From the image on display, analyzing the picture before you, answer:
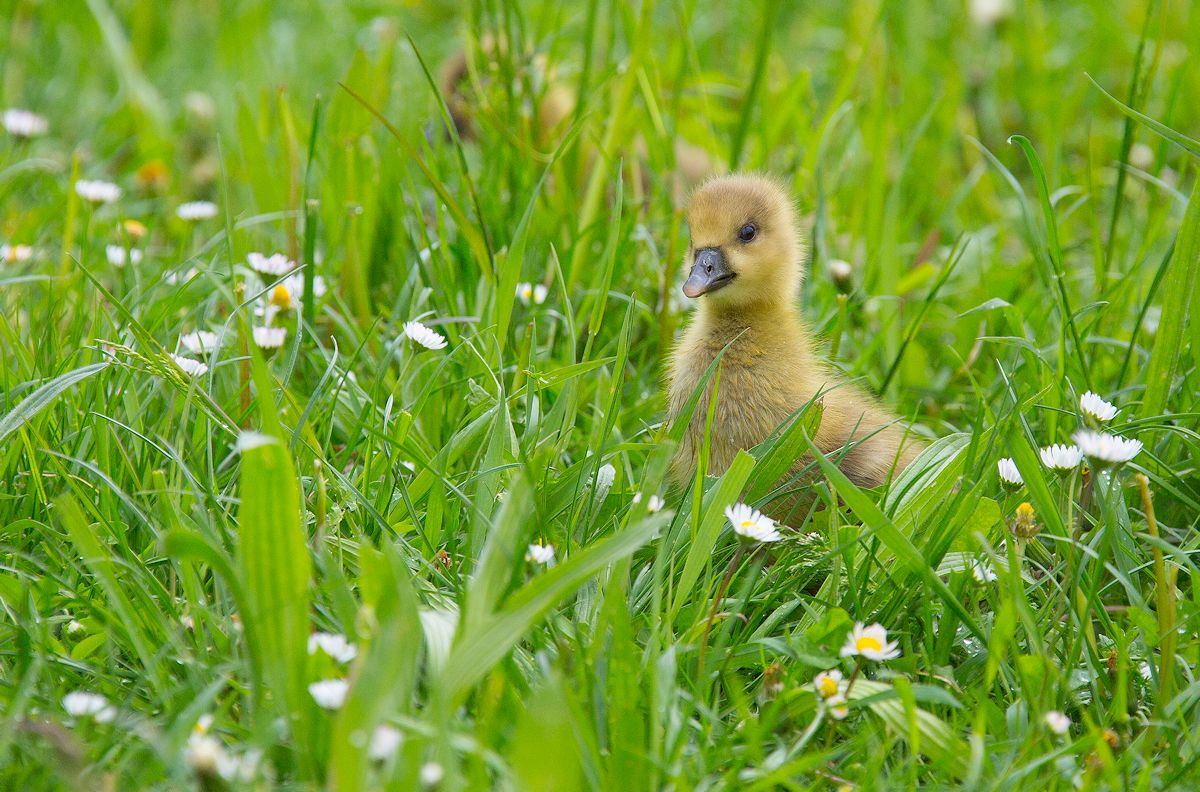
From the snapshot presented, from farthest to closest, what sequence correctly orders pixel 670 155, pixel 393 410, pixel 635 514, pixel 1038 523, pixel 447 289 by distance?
pixel 670 155 < pixel 447 289 < pixel 393 410 < pixel 1038 523 < pixel 635 514

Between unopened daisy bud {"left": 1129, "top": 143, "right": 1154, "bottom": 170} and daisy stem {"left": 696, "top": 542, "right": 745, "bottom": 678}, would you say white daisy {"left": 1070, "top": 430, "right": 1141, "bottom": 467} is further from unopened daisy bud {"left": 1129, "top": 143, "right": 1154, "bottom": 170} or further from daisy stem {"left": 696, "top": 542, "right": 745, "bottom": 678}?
unopened daisy bud {"left": 1129, "top": 143, "right": 1154, "bottom": 170}

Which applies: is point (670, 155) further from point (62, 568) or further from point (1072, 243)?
point (62, 568)

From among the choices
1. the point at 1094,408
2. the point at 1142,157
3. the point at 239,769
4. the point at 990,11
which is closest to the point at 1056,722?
the point at 1094,408

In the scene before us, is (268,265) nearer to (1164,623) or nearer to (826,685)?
(826,685)

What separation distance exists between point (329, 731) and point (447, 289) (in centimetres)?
152

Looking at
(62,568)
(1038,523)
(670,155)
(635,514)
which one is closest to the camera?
(635,514)

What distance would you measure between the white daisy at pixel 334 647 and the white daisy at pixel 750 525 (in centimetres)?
59

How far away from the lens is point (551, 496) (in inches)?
90.6

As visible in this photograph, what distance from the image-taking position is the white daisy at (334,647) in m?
1.76

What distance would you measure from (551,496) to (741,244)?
2.66ft

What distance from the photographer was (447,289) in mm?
3012

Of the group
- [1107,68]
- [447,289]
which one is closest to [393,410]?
[447,289]

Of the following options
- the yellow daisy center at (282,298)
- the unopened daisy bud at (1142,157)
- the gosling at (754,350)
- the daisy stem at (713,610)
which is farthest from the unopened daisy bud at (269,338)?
the unopened daisy bud at (1142,157)

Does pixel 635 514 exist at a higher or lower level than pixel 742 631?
higher
